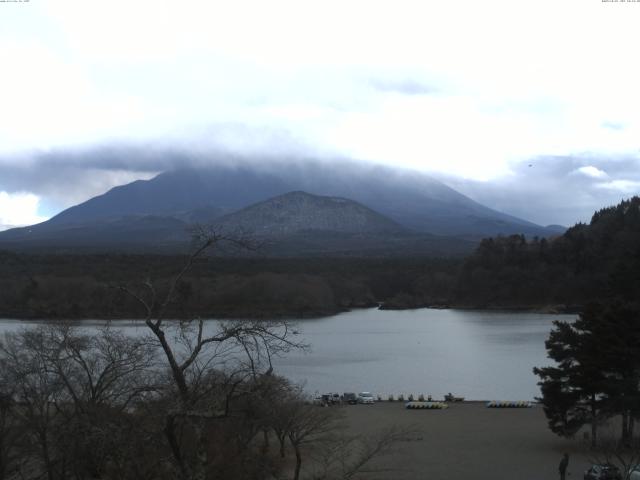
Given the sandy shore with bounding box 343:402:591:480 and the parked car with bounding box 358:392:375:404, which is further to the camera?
the parked car with bounding box 358:392:375:404

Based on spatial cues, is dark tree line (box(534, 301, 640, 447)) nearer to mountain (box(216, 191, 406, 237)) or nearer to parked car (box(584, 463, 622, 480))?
parked car (box(584, 463, 622, 480))

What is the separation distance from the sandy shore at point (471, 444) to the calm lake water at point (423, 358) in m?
2.77

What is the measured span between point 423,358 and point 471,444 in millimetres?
16513

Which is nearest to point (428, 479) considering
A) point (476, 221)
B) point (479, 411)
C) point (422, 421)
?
point (422, 421)

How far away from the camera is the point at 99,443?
4.90 metres

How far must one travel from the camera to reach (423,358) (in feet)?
103

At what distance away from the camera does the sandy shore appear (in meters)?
12.5

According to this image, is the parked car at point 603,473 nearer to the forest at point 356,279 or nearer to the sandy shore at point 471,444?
the sandy shore at point 471,444

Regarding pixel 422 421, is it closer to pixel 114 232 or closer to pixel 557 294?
pixel 557 294

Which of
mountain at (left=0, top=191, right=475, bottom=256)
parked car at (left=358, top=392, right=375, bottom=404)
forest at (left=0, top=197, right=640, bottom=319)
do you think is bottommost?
parked car at (left=358, top=392, right=375, bottom=404)

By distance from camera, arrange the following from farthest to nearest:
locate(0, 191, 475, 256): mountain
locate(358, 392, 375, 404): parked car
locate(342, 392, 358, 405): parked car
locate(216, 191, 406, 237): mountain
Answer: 1. locate(216, 191, 406, 237): mountain
2. locate(0, 191, 475, 256): mountain
3. locate(358, 392, 375, 404): parked car
4. locate(342, 392, 358, 405): parked car

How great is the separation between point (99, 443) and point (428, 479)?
8.26m

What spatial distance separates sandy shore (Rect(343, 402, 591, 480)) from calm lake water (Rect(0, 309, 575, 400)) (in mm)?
2765

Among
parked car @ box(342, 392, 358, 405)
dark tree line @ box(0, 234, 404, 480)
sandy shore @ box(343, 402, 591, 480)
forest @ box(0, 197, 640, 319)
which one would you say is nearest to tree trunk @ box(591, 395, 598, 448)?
sandy shore @ box(343, 402, 591, 480)
